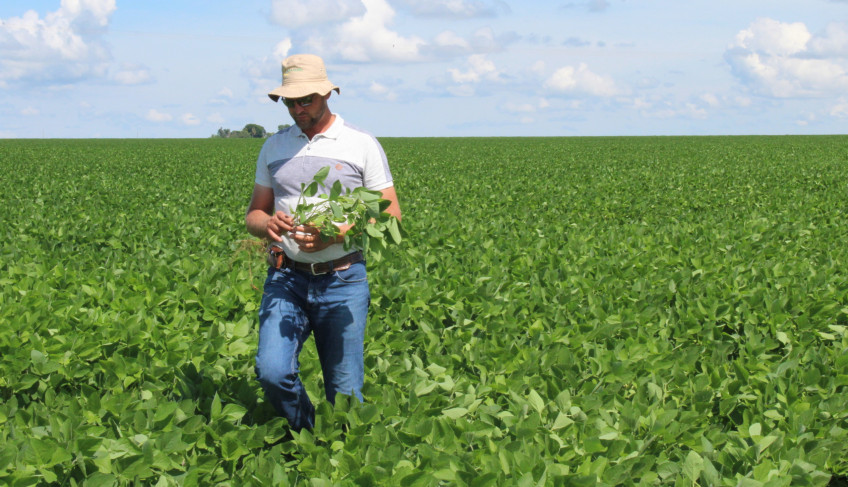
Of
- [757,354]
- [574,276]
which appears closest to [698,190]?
[574,276]

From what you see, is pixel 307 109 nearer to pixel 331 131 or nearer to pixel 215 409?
pixel 331 131

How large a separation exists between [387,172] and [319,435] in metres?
1.25

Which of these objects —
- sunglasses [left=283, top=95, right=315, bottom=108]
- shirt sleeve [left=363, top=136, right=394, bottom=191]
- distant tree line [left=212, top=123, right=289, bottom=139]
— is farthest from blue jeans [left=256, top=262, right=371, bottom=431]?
distant tree line [left=212, top=123, right=289, bottom=139]

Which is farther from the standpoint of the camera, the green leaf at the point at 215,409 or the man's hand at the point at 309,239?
the green leaf at the point at 215,409

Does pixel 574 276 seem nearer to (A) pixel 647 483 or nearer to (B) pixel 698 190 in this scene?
(A) pixel 647 483

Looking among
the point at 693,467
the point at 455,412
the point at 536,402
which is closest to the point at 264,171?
the point at 455,412

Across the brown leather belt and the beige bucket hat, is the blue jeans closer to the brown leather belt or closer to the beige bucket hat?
the brown leather belt

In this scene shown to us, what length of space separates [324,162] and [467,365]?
1688 mm

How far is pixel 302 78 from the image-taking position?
285 cm

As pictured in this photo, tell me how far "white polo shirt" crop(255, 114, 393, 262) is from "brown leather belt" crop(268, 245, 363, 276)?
3cm

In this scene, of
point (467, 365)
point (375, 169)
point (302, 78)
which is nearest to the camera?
point (302, 78)

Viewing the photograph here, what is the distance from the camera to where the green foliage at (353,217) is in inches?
108

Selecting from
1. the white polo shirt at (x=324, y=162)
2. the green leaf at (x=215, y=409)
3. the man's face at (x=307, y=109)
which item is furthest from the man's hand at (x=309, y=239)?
the green leaf at (x=215, y=409)

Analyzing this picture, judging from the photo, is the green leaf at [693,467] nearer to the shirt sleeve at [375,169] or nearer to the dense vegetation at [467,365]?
the dense vegetation at [467,365]
